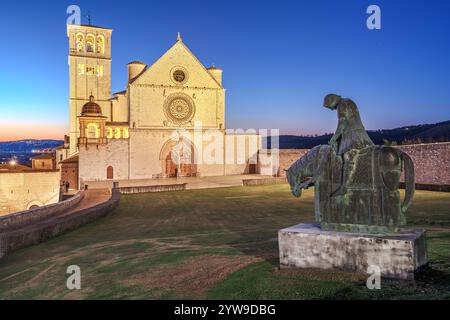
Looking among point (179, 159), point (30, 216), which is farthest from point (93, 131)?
point (30, 216)

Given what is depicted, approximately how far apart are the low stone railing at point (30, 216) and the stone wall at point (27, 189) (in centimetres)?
2257

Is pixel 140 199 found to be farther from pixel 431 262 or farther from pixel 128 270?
pixel 431 262

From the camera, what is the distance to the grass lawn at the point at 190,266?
5871 millimetres

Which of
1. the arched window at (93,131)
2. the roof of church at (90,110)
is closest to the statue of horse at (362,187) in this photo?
the arched window at (93,131)

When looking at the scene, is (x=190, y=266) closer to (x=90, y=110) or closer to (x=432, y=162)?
(x=432, y=162)

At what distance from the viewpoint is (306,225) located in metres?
7.35

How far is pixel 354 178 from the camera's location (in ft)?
21.8

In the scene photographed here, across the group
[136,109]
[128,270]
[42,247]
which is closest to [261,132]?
[136,109]

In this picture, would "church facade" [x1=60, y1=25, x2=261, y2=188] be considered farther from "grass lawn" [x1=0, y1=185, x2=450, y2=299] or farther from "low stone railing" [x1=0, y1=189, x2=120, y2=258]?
"grass lawn" [x1=0, y1=185, x2=450, y2=299]

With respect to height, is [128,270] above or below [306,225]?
below

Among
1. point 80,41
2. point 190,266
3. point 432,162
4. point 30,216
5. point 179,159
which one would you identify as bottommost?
point 30,216

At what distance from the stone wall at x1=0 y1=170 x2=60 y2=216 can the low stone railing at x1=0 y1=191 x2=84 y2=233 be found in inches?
889

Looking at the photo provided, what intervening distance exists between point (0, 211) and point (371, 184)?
149 ft
